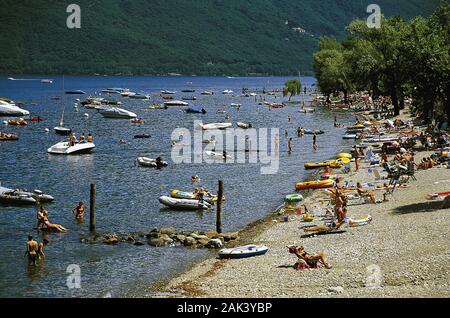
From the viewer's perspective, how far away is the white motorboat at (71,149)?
262 feet

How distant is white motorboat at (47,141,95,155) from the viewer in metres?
79.9

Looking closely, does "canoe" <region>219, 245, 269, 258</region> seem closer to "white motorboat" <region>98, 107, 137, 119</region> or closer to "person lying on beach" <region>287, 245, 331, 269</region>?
"person lying on beach" <region>287, 245, 331, 269</region>

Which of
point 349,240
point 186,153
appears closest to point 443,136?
point 186,153

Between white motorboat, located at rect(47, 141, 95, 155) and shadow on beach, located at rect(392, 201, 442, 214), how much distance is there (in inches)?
1820

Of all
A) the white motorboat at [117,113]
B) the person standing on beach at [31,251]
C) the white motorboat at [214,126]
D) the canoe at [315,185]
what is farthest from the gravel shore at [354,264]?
the white motorboat at [117,113]

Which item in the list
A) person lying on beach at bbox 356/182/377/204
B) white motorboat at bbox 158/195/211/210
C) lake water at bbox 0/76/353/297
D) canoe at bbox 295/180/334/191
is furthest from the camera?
canoe at bbox 295/180/334/191

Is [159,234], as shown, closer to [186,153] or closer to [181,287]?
[181,287]

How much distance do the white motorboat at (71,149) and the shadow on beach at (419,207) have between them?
46237 millimetres

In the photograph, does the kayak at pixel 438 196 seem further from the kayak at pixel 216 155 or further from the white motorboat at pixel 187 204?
the kayak at pixel 216 155

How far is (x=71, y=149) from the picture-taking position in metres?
79.9

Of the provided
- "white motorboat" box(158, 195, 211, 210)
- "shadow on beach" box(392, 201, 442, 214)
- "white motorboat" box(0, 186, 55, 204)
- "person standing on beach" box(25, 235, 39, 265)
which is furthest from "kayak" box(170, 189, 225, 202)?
"person standing on beach" box(25, 235, 39, 265)

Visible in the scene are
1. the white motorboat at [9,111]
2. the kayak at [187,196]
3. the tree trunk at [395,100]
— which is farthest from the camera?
the white motorboat at [9,111]

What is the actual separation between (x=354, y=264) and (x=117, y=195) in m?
28.0

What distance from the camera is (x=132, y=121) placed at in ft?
397
